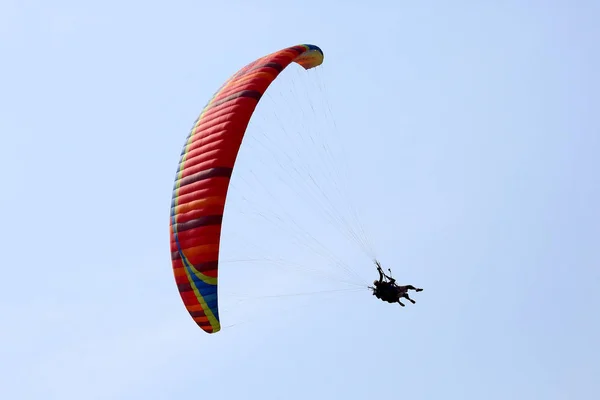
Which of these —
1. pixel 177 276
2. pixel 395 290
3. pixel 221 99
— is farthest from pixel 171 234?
pixel 395 290

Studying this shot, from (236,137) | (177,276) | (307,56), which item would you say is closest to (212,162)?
(236,137)

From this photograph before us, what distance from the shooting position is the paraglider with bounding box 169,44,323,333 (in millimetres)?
34250

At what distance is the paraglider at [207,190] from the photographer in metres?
34.2

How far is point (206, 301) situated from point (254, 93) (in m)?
5.77

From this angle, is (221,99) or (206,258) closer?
(206,258)

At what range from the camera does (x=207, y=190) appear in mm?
34438

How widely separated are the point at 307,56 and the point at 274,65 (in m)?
2.78

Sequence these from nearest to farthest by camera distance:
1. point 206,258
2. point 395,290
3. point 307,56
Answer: point 206,258 → point 395,290 → point 307,56

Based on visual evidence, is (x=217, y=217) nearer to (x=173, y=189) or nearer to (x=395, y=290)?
(x=173, y=189)

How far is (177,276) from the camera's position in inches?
1383

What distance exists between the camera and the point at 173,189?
36.1m

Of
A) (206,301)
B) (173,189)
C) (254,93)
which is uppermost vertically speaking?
(254,93)

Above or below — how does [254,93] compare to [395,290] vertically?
above

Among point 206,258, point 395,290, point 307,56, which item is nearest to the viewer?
point 206,258
